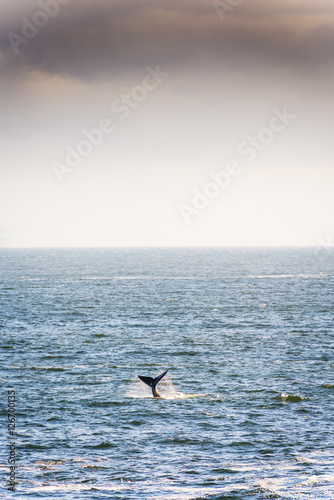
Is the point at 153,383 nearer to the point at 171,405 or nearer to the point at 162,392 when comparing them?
the point at 171,405

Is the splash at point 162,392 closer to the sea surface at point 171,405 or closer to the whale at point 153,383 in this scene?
the sea surface at point 171,405

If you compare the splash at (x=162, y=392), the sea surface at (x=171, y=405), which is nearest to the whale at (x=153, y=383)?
the splash at (x=162, y=392)

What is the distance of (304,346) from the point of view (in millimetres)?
63531

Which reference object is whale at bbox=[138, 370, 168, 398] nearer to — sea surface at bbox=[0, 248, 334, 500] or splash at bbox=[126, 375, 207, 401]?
splash at bbox=[126, 375, 207, 401]

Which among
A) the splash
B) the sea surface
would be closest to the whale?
the splash

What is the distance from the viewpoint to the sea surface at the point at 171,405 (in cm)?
2986

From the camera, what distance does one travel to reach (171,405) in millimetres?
42719

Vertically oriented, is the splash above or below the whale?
below

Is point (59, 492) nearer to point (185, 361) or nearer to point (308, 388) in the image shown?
point (308, 388)

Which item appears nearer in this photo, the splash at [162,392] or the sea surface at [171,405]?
the sea surface at [171,405]

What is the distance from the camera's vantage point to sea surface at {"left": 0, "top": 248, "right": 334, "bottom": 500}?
98.0ft

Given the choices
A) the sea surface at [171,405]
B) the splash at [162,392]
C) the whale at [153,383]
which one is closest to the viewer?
the sea surface at [171,405]

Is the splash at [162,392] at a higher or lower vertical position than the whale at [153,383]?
lower

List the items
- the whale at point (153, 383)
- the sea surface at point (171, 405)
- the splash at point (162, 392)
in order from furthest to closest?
the splash at point (162, 392)
the whale at point (153, 383)
the sea surface at point (171, 405)
